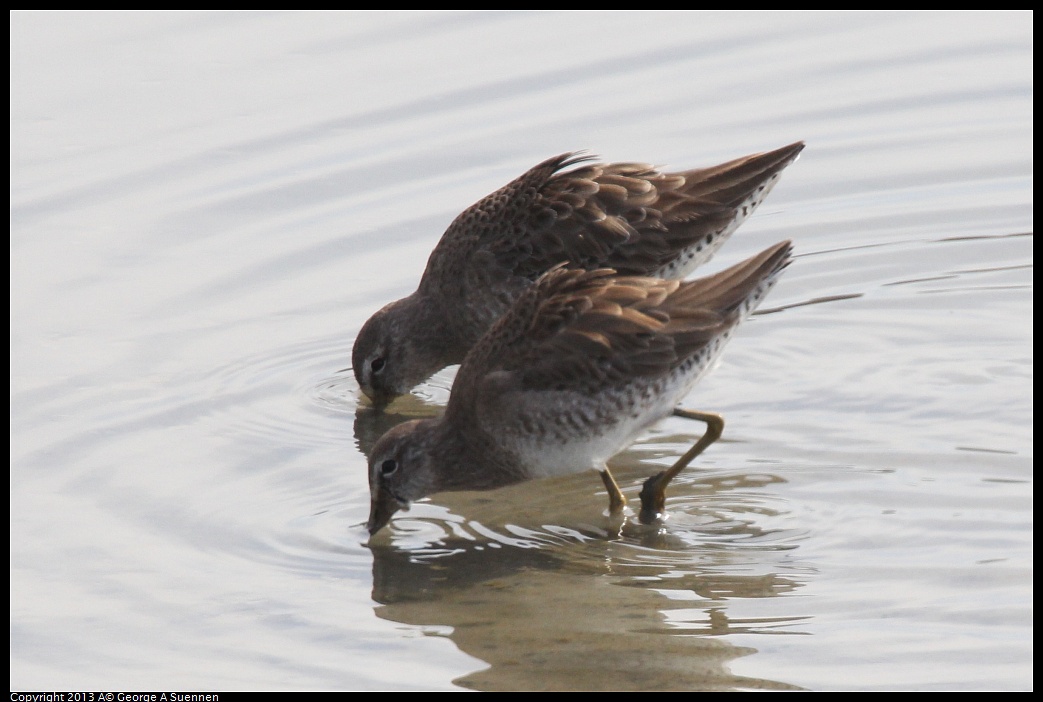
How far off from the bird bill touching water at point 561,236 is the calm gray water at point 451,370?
20.4 inches

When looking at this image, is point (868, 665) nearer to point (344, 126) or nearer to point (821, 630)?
point (821, 630)

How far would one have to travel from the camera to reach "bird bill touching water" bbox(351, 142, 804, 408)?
8.05 m

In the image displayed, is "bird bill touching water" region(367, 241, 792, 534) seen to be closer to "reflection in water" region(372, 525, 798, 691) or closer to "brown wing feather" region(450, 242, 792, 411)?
"brown wing feather" region(450, 242, 792, 411)

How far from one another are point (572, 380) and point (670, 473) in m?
0.78

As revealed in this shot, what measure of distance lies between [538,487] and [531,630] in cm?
142

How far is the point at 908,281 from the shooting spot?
927 cm

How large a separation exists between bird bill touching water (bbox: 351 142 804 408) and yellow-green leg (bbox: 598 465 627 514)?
46.5 inches

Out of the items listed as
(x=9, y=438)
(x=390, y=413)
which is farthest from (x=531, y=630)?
(x=9, y=438)

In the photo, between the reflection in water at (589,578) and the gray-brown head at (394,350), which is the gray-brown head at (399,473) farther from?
the gray-brown head at (394,350)

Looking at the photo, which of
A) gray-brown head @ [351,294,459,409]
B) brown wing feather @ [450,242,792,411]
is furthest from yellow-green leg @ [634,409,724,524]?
gray-brown head @ [351,294,459,409]

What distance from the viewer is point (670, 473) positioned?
7379 millimetres

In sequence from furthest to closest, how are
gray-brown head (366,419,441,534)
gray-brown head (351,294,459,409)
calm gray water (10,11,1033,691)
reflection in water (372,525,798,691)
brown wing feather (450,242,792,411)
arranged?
gray-brown head (351,294,459,409) → gray-brown head (366,419,441,534) → brown wing feather (450,242,792,411) → calm gray water (10,11,1033,691) → reflection in water (372,525,798,691)

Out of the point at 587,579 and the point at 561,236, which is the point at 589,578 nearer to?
the point at 587,579

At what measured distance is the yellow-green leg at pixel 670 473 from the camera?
23.9 ft
